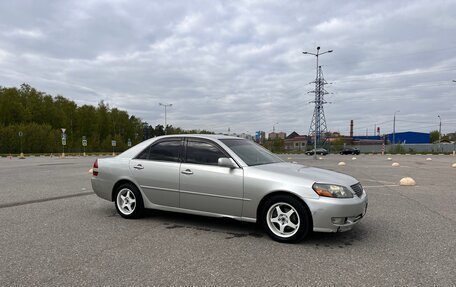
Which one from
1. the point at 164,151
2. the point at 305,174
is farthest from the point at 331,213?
the point at 164,151

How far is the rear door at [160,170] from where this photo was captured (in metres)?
5.45

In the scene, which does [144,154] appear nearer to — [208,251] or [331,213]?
[208,251]

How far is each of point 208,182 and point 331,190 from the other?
1.76m

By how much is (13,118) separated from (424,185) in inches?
2667

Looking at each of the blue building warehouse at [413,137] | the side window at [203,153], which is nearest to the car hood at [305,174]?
the side window at [203,153]

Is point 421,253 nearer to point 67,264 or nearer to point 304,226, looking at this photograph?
point 304,226

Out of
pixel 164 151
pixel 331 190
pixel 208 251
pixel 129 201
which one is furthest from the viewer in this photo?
pixel 129 201

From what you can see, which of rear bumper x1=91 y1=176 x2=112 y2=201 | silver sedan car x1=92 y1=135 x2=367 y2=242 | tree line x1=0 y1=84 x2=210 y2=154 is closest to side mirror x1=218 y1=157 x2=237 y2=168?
silver sedan car x1=92 y1=135 x2=367 y2=242

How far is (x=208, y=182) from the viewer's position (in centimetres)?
508

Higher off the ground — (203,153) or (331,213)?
(203,153)

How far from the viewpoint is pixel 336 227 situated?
14.3 feet

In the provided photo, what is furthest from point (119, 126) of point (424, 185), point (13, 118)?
point (424, 185)

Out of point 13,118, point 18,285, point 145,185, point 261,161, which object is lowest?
point 18,285

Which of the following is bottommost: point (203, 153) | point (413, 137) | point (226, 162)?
point (226, 162)
